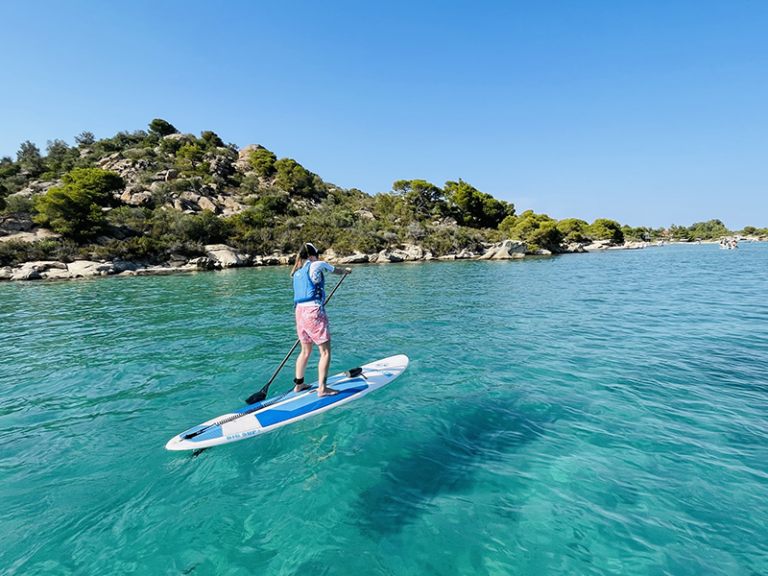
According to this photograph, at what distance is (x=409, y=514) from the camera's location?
12.1 feet

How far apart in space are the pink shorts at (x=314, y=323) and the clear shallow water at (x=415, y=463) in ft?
4.67

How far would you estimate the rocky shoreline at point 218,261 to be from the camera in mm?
32125

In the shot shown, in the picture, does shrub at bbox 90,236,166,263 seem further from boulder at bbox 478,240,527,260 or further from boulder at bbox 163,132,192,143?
boulder at bbox 163,132,192,143

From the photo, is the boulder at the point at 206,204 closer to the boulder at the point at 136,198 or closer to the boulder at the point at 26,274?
the boulder at the point at 136,198

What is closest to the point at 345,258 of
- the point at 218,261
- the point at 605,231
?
the point at 218,261

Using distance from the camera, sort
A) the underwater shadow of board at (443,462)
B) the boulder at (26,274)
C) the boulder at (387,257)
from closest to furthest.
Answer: the underwater shadow of board at (443,462), the boulder at (26,274), the boulder at (387,257)

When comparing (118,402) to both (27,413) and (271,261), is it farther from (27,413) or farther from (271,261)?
(271,261)

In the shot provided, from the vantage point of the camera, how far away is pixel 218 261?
4231 cm

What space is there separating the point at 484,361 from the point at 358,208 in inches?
2795

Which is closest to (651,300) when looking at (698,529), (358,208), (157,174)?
(698,529)

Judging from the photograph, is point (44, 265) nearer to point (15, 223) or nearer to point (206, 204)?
point (15, 223)

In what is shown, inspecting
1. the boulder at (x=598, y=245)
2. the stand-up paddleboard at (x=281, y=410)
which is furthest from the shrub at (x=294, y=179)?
the stand-up paddleboard at (x=281, y=410)

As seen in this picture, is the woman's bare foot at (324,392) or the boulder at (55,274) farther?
the boulder at (55,274)

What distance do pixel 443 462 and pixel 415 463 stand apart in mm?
381
